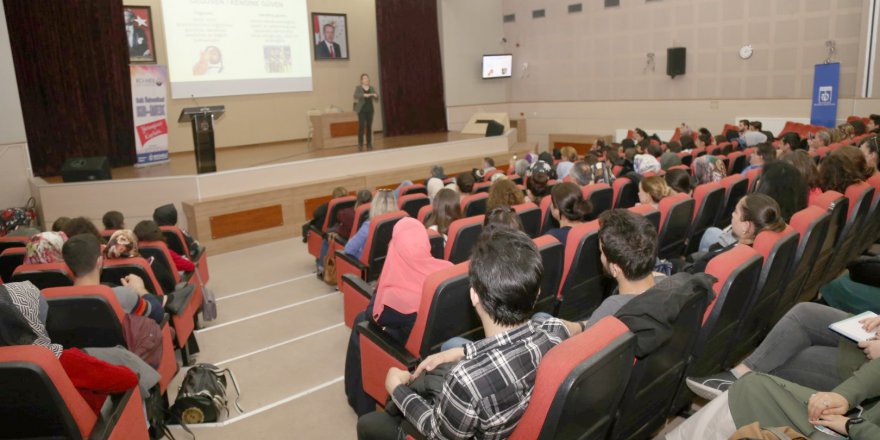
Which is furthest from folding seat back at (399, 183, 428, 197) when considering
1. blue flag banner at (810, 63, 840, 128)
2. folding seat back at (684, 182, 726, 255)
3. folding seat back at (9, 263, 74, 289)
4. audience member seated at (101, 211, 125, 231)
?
blue flag banner at (810, 63, 840, 128)

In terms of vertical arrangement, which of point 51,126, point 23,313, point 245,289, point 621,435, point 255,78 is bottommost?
point 245,289

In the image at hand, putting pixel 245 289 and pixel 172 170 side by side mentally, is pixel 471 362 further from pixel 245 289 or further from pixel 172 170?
pixel 172 170

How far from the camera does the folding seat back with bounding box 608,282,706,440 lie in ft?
6.01

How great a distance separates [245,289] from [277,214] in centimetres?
216

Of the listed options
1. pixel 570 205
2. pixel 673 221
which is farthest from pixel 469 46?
pixel 570 205

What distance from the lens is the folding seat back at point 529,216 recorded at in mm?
3676

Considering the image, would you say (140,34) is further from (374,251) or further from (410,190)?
(374,251)

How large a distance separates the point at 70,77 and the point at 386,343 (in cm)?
800

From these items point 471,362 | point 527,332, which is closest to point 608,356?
point 527,332

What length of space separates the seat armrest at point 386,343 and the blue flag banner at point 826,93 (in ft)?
30.8

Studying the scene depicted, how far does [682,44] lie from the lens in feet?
36.4

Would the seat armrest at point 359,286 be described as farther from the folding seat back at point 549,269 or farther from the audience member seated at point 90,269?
the audience member seated at point 90,269

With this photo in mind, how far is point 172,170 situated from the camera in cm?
776

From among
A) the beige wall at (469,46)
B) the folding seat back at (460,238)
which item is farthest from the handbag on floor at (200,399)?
the beige wall at (469,46)
